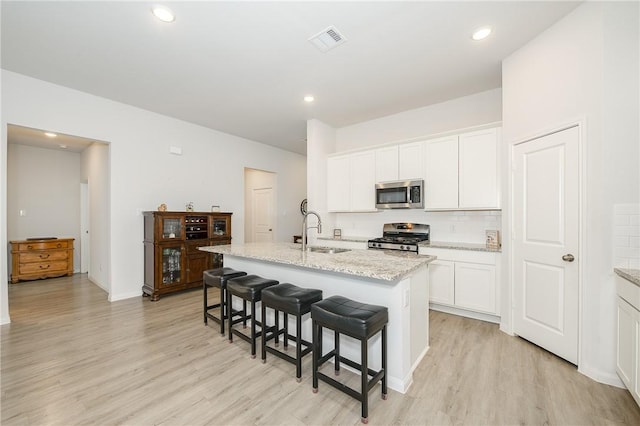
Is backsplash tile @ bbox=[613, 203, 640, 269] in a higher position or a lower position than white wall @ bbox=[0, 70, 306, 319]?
lower

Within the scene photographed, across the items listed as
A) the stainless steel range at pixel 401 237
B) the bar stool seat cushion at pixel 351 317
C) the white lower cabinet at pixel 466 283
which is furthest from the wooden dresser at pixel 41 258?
the white lower cabinet at pixel 466 283

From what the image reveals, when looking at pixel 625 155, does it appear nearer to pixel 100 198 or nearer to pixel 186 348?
pixel 186 348

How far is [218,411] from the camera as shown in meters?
1.77

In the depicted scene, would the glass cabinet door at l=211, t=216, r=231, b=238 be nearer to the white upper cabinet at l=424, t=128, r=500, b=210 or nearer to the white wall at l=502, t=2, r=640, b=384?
the white upper cabinet at l=424, t=128, r=500, b=210

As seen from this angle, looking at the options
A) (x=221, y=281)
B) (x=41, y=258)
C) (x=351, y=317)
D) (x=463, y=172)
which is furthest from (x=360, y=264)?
(x=41, y=258)

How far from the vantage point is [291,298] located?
7.07ft

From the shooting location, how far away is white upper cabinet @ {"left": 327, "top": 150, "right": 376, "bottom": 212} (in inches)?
177

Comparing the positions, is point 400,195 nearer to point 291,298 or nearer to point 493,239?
point 493,239

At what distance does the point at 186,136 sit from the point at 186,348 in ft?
12.2

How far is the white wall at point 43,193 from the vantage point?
17.4 ft

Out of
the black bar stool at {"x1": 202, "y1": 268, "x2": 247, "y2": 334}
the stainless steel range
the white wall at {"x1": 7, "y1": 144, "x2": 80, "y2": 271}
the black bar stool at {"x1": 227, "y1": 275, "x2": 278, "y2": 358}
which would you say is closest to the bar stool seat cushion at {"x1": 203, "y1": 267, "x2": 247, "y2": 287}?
the black bar stool at {"x1": 202, "y1": 268, "x2": 247, "y2": 334}

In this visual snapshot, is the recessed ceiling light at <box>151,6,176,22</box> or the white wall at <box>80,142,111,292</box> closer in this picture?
the recessed ceiling light at <box>151,6,176,22</box>

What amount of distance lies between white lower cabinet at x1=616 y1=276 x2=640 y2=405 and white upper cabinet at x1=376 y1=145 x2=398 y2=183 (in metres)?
2.73

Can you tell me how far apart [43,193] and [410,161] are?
24.2 feet
